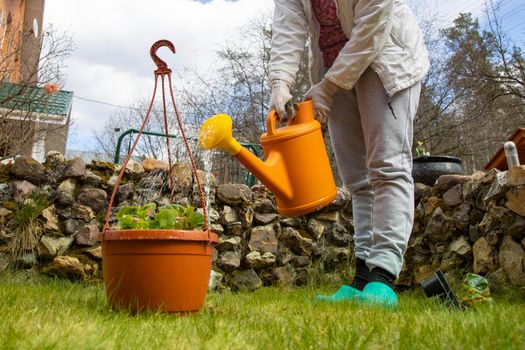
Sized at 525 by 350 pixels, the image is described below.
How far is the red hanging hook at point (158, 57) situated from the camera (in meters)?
1.59

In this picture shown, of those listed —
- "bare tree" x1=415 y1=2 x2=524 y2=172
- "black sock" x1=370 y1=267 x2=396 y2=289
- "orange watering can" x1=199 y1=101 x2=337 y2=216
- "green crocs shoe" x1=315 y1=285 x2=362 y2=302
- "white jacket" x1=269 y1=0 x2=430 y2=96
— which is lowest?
"green crocs shoe" x1=315 y1=285 x2=362 y2=302

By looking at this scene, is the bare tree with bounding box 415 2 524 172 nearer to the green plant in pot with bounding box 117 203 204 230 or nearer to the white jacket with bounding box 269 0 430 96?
the white jacket with bounding box 269 0 430 96

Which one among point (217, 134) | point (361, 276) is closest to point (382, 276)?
point (361, 276)

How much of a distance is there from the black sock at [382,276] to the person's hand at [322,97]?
0.61 m

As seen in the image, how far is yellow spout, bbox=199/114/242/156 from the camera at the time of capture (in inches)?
57.0

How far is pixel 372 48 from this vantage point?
5.64 feet

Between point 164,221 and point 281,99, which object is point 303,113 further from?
point 164,221

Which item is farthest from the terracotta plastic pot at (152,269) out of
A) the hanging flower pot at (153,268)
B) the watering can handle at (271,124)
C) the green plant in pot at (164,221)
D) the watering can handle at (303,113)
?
the watering can handle at (303,113)

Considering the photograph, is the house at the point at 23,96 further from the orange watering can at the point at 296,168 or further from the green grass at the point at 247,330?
the green grass at the point at 247,330

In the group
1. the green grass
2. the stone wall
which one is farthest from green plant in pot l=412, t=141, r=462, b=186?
the green grass

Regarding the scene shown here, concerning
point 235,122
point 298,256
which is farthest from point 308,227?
point 235,122

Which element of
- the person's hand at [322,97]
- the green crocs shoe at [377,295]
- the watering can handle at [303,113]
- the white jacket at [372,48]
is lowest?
the green crocs shoe at [377,295]

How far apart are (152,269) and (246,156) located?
455mm

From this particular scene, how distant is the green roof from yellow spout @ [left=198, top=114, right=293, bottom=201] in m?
2.41
